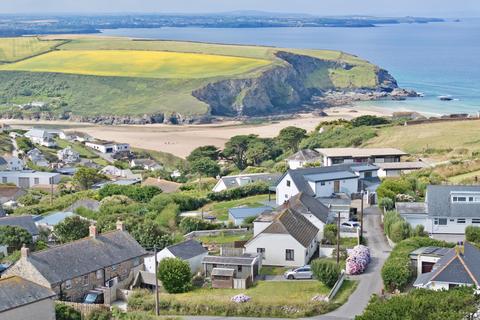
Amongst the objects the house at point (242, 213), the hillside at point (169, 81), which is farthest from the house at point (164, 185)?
the hillside at point (169, 81)

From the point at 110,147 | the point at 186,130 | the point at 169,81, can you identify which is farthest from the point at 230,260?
the point at 169,81

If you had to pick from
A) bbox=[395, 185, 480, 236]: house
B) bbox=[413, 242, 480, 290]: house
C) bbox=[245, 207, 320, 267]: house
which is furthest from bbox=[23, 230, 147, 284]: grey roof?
bbox=[395, 185, 480, 236]: house

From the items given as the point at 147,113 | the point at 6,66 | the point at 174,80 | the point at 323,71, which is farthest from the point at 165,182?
the point at 6,66

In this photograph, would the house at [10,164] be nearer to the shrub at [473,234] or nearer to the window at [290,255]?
the window at [290,255]

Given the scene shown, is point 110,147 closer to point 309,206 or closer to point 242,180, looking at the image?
point 242,180

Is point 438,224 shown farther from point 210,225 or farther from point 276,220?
point 210,225

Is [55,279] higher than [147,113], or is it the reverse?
[55,279]
